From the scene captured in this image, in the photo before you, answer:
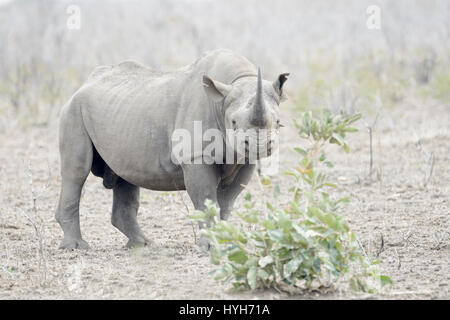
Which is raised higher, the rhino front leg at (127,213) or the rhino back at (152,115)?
the rhino back at (152,115)

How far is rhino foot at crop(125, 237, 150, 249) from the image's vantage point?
22.2ft

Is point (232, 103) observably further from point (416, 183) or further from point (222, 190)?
point (416, 183)

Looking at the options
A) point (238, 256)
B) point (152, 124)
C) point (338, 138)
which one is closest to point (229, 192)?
point (152, 124)

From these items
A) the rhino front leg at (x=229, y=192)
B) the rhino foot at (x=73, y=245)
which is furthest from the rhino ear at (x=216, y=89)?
the rhino foot at (x=73, y=245)

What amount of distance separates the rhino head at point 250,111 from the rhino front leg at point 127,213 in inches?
63.2

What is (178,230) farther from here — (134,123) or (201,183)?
(201,183)

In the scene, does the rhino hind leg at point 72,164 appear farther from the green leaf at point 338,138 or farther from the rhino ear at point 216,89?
the green leaf at point 338,138

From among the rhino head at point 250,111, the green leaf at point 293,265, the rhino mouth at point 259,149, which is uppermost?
the rhino head at point 250,111

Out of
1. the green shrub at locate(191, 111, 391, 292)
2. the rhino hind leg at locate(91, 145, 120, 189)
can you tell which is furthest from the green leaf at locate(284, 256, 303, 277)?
the rhino hind leg at locate(91, 145, 120, 189)

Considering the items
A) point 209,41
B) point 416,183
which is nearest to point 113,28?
point 209,41

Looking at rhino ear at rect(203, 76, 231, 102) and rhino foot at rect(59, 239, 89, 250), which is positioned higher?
rhino ear at rect(203, 76, 231, 102)

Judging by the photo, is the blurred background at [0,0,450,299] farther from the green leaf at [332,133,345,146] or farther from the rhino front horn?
the green leaf at [332,133,345,146]

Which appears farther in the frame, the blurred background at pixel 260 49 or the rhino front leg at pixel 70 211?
the blurred background at pixel 260 49

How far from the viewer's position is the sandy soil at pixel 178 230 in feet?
16.5
